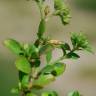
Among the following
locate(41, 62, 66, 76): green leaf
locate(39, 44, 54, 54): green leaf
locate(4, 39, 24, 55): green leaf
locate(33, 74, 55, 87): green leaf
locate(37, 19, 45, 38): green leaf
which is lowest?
locate(33, 74, 55, 87): green leaf

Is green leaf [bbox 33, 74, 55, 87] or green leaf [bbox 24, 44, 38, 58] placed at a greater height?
green leaf [bbox 24, 44, 38, 58]

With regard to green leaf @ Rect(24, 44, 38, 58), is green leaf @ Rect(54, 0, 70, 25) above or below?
above

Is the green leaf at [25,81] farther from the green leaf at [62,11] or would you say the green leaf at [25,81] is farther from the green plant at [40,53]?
the green leaf at [62,11]

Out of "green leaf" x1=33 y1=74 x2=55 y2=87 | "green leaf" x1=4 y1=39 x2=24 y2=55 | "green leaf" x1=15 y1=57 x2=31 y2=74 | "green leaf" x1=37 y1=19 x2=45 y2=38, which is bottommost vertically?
"green leaf" x1=33 y1=74 x2=55 y2=87

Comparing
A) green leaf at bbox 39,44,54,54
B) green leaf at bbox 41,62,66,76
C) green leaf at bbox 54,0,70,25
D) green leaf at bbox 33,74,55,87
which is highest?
green leaf at bbox 54,0,70,25

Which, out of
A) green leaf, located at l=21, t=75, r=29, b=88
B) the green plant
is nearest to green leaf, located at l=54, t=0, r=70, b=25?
the green plant

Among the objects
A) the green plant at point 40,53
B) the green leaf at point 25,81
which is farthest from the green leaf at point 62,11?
the green leaf at point 25,81

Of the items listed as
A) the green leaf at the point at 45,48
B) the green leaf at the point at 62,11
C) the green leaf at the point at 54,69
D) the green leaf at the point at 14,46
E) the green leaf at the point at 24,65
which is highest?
the green leaf at the point at 62,11

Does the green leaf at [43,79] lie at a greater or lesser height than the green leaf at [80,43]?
lesser

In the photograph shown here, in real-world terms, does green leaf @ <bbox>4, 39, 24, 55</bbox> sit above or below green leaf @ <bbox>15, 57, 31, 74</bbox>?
above

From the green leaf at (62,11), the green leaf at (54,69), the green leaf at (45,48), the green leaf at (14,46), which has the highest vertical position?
the green leaf at (62,11)

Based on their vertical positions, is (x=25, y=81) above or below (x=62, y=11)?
below

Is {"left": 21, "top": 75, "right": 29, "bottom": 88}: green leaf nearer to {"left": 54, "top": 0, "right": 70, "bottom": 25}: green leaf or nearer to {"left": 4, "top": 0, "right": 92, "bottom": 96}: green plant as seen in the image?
{"left": 4, "top": 0, "right": 92, "bottom": 96}: green plant
